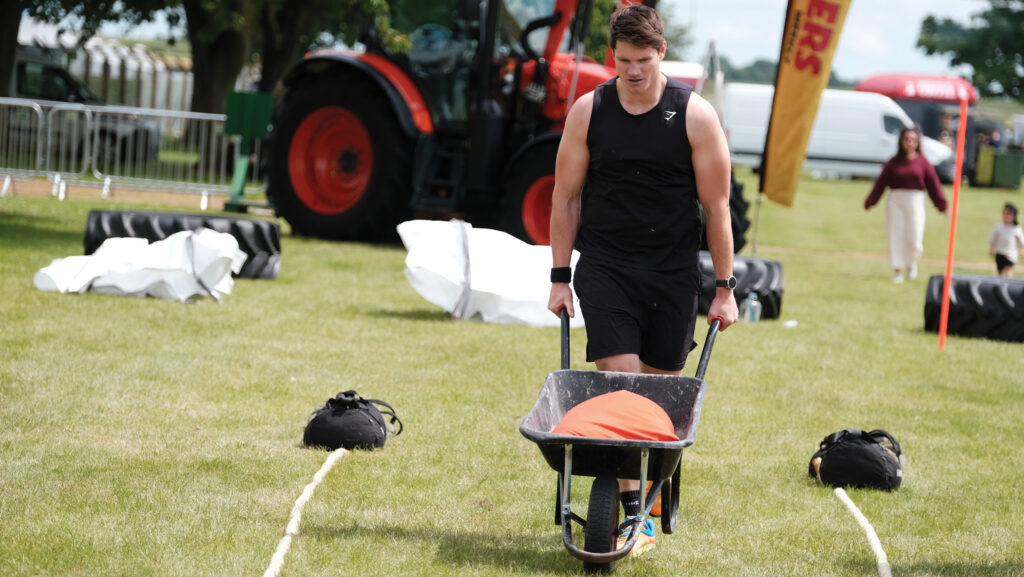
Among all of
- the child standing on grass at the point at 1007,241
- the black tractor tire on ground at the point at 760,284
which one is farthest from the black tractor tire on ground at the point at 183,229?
the child standing on grass at the point at 1007,241

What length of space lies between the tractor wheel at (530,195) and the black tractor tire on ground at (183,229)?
260cm

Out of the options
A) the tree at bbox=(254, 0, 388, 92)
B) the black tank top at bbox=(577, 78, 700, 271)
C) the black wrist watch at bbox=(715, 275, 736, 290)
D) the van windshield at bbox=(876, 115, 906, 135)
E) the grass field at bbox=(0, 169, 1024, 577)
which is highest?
the tree at bbox=(254, 0, 388, 92)

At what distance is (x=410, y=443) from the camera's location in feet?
20.5

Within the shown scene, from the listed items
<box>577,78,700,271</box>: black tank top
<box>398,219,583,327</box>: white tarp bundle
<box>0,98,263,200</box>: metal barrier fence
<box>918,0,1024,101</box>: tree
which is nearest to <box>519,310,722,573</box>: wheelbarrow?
<box>577,78,700,271</box>: black tank top

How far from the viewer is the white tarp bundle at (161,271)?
10070mm

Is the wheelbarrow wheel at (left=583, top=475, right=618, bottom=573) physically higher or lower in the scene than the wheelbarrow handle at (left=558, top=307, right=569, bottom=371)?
lower

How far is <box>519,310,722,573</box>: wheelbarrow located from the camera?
418 cm

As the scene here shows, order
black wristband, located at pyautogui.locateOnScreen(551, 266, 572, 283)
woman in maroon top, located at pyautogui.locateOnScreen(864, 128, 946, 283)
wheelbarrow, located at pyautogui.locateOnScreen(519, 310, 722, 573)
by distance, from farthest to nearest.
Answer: woman in maroon top, located at pyautogui.locateOnScreen(864, 128, 946, 283)
black wristband, located at pyautogui.locateOnScreen(551, 266, 572, 283)
wheelbarrow, located at pyautogui.locateOnScreen(519, 310, 722, 573)

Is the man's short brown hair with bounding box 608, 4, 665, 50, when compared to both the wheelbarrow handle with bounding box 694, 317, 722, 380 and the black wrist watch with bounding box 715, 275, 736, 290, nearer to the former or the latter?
the black wrist watch with bounding box 715, 275, 736, 290

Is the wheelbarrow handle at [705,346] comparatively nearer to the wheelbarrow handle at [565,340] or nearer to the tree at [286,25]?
the wheelbarrow handle at [565,340]

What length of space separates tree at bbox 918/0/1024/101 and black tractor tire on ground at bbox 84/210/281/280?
61382 mm

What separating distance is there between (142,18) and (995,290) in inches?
903

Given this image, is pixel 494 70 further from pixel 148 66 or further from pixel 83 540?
pixel 148 66

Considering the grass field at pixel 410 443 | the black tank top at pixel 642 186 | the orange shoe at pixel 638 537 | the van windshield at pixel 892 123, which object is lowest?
the grass field at pixel 410 443
